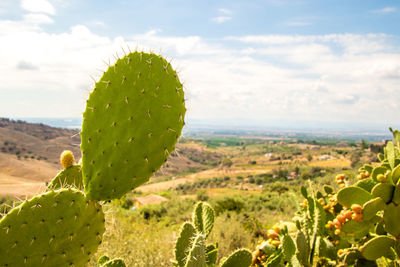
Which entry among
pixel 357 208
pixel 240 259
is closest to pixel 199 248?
pixel 240 259

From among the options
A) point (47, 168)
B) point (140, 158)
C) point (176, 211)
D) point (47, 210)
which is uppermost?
point (140, 158)

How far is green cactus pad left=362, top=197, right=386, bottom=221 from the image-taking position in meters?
1.03

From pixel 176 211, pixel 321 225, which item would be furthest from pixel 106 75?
pixel 176 211

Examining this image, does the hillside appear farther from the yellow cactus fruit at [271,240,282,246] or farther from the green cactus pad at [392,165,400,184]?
the green cactus pad at [392,165,400,184]

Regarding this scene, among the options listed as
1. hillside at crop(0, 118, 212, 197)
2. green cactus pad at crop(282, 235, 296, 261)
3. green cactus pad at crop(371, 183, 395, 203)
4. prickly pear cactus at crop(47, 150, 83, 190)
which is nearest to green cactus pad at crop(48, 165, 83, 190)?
prickly pear cactus at crop(47, 150, 83, 190)

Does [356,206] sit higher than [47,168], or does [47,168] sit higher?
[356,206]

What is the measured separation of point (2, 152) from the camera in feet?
147

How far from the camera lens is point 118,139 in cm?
108

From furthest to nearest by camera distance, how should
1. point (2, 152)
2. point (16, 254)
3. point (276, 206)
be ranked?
point (2, 152) < point (276, 206) < point (16, 254)

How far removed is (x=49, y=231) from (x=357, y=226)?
1164mm

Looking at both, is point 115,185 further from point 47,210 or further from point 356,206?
point 356,206

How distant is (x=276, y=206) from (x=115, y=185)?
9.50 m

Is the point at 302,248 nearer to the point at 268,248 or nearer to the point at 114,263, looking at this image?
the point at 268,248

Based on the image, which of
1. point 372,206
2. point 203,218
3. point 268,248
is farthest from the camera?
point 268,248
